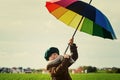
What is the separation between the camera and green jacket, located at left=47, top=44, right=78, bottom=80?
6.61 meters

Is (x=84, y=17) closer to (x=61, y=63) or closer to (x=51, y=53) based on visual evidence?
(x=51, y=53)

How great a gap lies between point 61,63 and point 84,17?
140 cm

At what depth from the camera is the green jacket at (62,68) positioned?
6.61 m

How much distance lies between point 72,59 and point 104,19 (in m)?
1.13

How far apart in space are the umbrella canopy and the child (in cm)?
58

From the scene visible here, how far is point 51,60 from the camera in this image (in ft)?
22.6

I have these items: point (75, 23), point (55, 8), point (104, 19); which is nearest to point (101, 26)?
point (104, 19)

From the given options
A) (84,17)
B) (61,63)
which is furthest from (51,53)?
(84,17)

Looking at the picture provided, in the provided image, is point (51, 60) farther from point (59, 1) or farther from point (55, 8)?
point (55, 8)

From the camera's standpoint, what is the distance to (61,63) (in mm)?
6633

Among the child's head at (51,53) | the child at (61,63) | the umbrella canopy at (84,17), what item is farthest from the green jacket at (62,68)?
the umbrella canopy at (84,17)

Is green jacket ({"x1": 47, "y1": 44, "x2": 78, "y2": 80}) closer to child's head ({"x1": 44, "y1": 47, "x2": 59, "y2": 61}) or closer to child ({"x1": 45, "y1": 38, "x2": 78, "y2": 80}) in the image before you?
child ({"x1": 45, "y1": 38, "x2": 78, "y2": 80})

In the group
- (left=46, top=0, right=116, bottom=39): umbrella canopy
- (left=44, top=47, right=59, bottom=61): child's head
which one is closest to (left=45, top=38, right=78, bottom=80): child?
(left=44, top=47, right=59, bottom=61): child's head

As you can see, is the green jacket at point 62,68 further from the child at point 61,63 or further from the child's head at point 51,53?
the child's head at point 51,53
